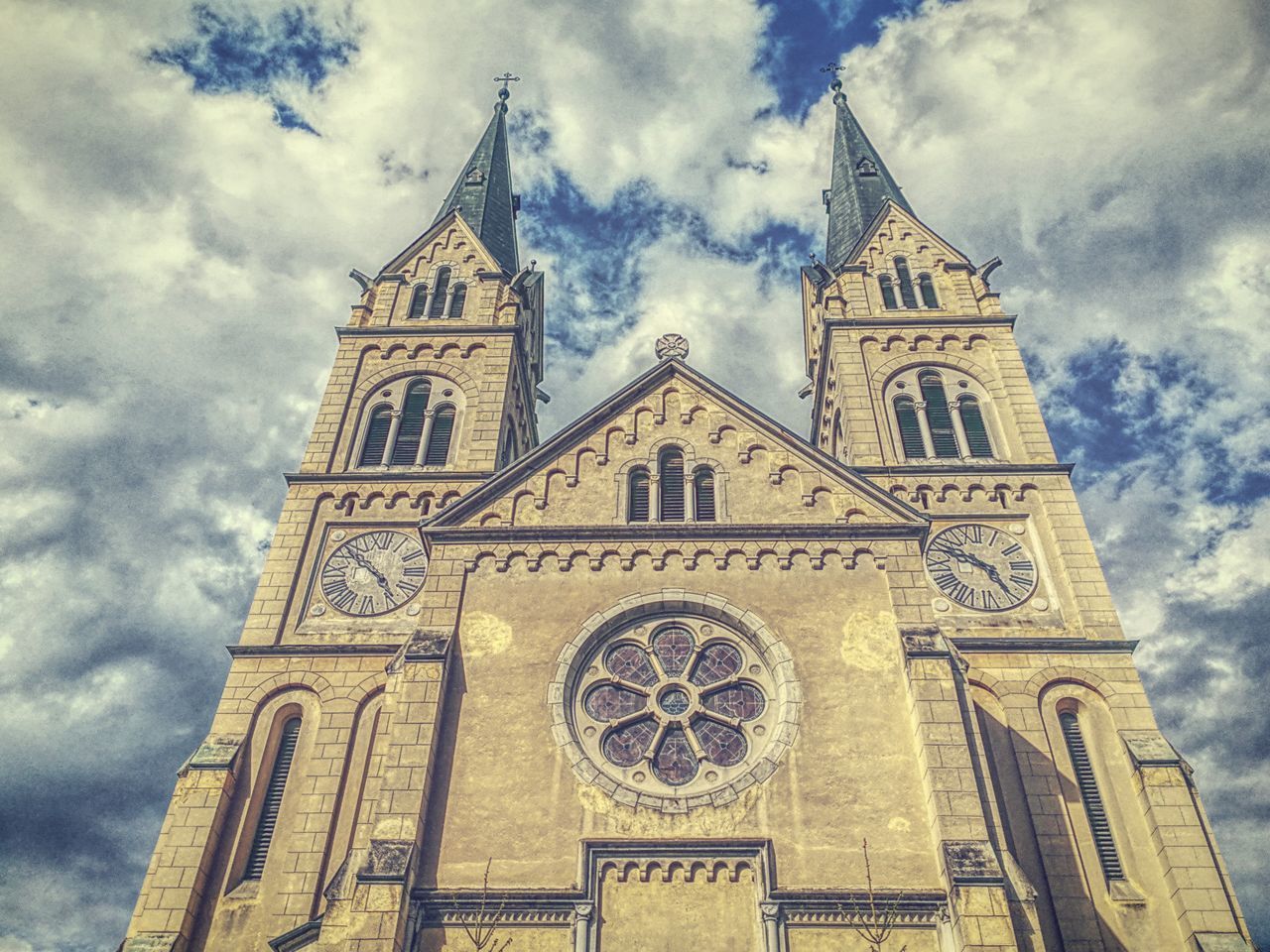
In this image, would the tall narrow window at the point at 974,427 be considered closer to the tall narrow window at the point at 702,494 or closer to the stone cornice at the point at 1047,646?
the stone cornice at the point at 1047,646

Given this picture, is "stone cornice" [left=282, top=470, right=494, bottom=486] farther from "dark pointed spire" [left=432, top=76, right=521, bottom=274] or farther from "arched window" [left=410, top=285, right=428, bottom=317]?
"dark pointed spire" [left=432, top=76, right=521, bottom=274]

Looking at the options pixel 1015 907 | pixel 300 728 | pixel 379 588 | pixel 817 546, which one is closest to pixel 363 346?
pixel 379 588

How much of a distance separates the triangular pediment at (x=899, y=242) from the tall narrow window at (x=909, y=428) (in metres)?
6.51

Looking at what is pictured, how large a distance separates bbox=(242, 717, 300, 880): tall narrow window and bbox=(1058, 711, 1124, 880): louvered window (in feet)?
50.8

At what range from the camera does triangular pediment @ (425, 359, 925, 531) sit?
62.5 ft

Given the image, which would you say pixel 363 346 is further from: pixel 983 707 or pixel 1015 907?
pixel 1015 907

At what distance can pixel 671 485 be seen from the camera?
797 inches

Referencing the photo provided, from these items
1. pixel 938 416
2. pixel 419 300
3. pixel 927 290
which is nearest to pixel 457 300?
pixel 419 300

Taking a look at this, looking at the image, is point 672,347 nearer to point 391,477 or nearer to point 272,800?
point 391,477

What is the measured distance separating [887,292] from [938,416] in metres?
5.87

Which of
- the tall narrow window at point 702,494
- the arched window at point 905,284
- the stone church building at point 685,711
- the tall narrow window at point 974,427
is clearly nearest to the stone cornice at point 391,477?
the stone church building at point 685,711

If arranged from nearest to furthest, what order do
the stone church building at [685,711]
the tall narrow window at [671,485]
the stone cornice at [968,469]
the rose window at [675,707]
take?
the stone church building at [685,711] < the rose window at [675,707] < the tall narrow window at [671,485] < the stone cornice at [968,469]

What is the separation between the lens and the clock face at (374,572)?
22922 millimetres

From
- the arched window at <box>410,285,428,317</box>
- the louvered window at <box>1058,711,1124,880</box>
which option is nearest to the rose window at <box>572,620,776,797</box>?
the louvered window at <box>1058,711,1124,880</box>
